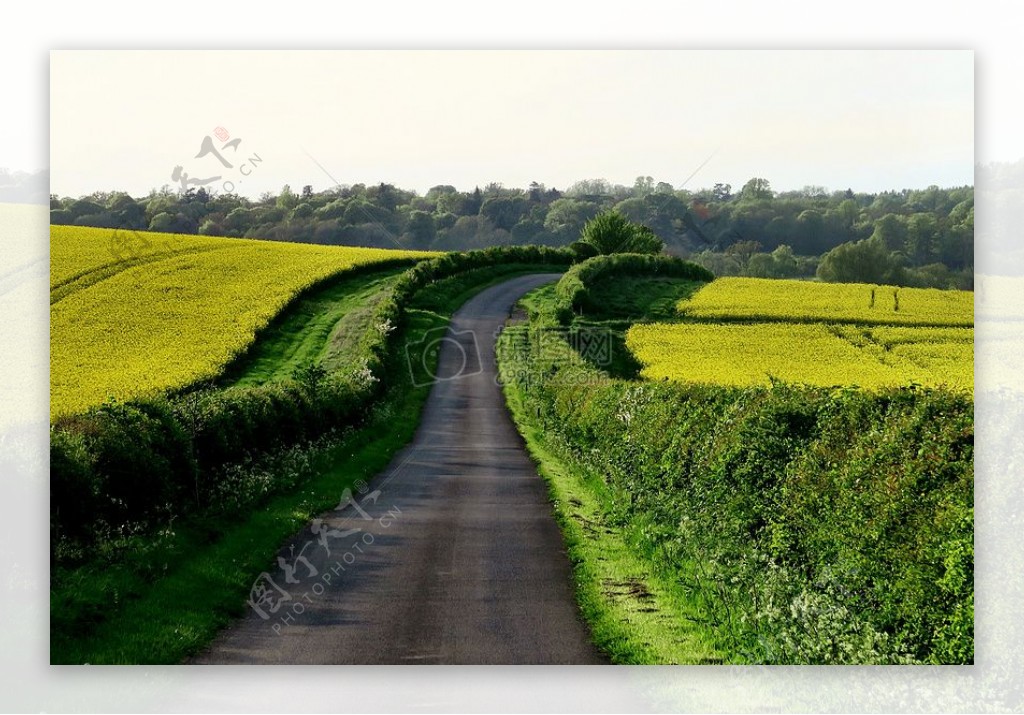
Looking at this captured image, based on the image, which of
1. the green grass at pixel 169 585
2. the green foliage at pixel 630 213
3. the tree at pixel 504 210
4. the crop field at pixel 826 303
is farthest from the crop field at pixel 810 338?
the green grass at pixel 169 585

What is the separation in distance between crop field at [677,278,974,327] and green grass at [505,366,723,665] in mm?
7483

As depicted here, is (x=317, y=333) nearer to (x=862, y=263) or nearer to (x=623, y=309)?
(x=623, y=309)

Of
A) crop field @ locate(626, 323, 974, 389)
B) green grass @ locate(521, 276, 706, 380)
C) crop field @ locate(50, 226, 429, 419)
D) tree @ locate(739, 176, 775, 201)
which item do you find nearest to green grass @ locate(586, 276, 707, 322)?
green grass @ locate(521, 276, 706, 380)

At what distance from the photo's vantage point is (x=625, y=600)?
14.6 meters

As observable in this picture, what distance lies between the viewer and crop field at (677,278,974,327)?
63.0 ft

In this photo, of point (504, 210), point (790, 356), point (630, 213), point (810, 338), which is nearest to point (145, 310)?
point (504, 210)

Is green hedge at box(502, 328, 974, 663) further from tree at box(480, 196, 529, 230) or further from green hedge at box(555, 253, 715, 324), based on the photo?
green hedge at box(555, 253, 715, 324)

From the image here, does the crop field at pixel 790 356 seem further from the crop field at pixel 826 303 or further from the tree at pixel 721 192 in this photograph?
the tree at pixel 721 192

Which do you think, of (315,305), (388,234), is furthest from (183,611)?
(315,305)

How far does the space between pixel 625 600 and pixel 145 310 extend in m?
A: 14.9

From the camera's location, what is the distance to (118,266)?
2292 cm

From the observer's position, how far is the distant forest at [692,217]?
693 inches

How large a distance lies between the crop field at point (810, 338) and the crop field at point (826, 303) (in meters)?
0.04

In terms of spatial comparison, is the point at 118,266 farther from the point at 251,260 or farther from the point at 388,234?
the point at 251,260
